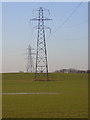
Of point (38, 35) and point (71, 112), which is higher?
point (38, 35)

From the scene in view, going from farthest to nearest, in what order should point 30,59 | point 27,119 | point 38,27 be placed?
point 30,59
point 38,27
point 27,119

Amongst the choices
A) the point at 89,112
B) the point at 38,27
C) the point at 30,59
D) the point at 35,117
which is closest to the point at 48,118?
the point at 35,117

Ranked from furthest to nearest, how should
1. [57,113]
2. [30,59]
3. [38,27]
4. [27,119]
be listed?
[30,59], [38,27], [57,113], [27,119]

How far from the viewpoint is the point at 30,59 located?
10106 centimetres

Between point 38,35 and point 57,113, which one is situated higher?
point 38,35

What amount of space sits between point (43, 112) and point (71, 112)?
55.3 inches

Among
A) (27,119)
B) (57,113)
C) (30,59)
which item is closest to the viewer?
(27,119)

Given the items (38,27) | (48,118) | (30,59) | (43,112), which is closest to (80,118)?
(48,118)

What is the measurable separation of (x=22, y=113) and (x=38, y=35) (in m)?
36.0

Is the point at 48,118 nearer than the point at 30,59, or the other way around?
the point at 48,118

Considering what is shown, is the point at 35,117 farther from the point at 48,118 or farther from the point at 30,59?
the point at 30,59

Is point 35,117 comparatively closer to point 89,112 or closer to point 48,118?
point 48,118

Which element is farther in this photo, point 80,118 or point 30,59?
point 30,59

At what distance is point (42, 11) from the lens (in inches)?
2164
